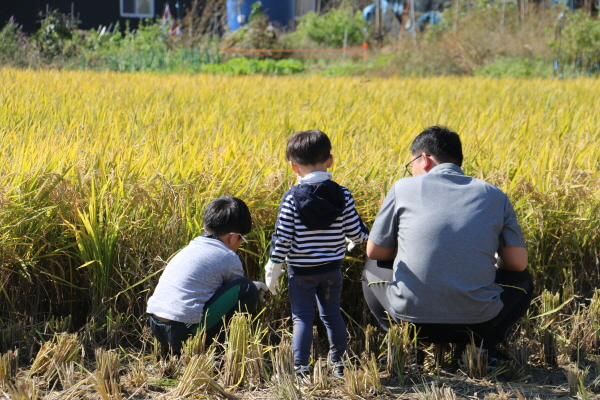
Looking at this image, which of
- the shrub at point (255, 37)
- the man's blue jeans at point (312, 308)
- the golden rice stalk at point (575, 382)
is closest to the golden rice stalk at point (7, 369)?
the man's blue jeans at point (312, 308)

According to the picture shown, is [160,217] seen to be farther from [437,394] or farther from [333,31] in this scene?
[333,31]

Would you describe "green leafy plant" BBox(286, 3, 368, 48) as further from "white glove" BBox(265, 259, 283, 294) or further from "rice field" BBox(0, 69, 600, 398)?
"white glove" BBox(265, 259, 283, 294)

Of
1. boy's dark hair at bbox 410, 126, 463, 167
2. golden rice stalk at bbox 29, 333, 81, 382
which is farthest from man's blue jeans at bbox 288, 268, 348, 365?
golden rice stalk at bbox 29, 333, 81, 382

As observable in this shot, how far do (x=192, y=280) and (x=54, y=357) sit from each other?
517 mm

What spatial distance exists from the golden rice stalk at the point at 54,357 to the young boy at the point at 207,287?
0.92 ft

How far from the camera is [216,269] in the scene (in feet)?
7.77

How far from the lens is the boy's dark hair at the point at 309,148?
229cm

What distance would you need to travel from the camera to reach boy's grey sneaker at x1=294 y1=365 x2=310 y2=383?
7.29 feet

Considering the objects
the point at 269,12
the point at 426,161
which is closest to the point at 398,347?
the point at 426,161

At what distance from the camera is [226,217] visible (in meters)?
2.38

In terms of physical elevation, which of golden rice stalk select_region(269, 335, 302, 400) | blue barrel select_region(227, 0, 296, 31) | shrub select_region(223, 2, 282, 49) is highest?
blue barrel select_region(227, 0, 296, 31)

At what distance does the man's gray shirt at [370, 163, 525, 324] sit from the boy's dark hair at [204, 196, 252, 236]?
0.56 meters

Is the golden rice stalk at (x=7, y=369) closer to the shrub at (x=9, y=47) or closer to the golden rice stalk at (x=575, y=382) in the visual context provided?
the golden rice stalk at (x=575, y=382)

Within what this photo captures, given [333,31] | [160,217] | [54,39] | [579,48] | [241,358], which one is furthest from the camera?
[333,31]
